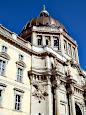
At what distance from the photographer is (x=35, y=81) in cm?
3462

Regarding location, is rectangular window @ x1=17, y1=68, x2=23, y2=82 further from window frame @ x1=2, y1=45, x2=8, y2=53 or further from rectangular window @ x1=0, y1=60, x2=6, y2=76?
window frame @ x1=2, y1=45, x2=8, y2=53

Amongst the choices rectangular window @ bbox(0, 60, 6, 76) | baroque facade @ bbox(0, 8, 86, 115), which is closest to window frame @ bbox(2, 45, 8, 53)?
baroque facade @ bbox(0, 8, 86, 115)

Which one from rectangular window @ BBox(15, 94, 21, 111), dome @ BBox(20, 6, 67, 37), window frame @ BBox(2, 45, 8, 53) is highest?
dome @ BBox(20, 6, 67, 37)

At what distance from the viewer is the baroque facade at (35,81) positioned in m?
30.6

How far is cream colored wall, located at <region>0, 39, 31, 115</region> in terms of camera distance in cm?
2892

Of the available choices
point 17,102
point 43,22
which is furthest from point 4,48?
point 43,22

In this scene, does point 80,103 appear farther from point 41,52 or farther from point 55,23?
point 55,23

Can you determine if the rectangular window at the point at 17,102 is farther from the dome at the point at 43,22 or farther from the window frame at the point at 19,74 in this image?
the dome at the point at 43,22

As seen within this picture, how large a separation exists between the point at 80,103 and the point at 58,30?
645 inches

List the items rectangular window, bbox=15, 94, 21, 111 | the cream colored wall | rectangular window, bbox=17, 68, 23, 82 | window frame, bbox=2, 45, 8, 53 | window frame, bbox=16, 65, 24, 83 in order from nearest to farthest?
1. the cream colored wall
2. rectangular window, bbox=15, 94, 21, 111
3. window frame, bbox=2, 45, 8, 53
4. window frame, bbox=16, 65, 24, 83
5. rectangular window, bbox=17, 68, 23, 82

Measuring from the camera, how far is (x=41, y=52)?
3812cm

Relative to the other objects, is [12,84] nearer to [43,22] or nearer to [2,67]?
[2,67]

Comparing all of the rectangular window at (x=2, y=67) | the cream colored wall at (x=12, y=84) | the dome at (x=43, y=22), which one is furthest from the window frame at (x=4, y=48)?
the dome at (x=43, y=22)

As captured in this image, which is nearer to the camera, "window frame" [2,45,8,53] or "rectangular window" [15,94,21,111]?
"rectangular window" [15,94,21,111]
